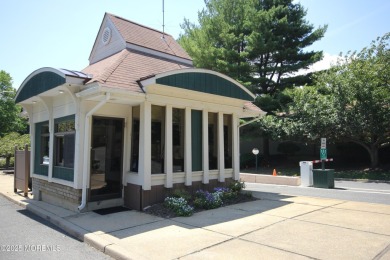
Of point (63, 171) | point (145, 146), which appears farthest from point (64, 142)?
point (145, 146)

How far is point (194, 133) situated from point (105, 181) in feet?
9.51

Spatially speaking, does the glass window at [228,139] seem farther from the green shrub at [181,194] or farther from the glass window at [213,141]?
the green shrub at [181,194]

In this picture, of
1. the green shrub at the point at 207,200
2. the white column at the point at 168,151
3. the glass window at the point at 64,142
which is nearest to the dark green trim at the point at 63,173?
the glass window at the point at 64,142

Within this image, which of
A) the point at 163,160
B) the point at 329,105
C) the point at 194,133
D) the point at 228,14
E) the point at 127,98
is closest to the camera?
the point at 127,98

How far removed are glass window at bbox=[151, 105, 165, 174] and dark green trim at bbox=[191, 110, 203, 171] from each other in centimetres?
103

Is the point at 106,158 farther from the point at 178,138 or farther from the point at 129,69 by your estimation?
the point at 129,69

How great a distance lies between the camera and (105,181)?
8.33 metres

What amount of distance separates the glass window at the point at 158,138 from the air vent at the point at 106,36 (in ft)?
13.2

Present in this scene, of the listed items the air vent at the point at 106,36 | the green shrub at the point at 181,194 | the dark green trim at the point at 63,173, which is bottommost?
the green shrub at the point at 181,194

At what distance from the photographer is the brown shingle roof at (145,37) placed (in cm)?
1035

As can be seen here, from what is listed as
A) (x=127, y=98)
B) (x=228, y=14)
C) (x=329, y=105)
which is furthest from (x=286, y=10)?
(x=127, y=98)

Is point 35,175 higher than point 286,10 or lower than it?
lower

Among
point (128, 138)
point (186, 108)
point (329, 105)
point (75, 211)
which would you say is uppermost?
point (329, 105)

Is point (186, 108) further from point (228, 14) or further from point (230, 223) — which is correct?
point (228, 14)
